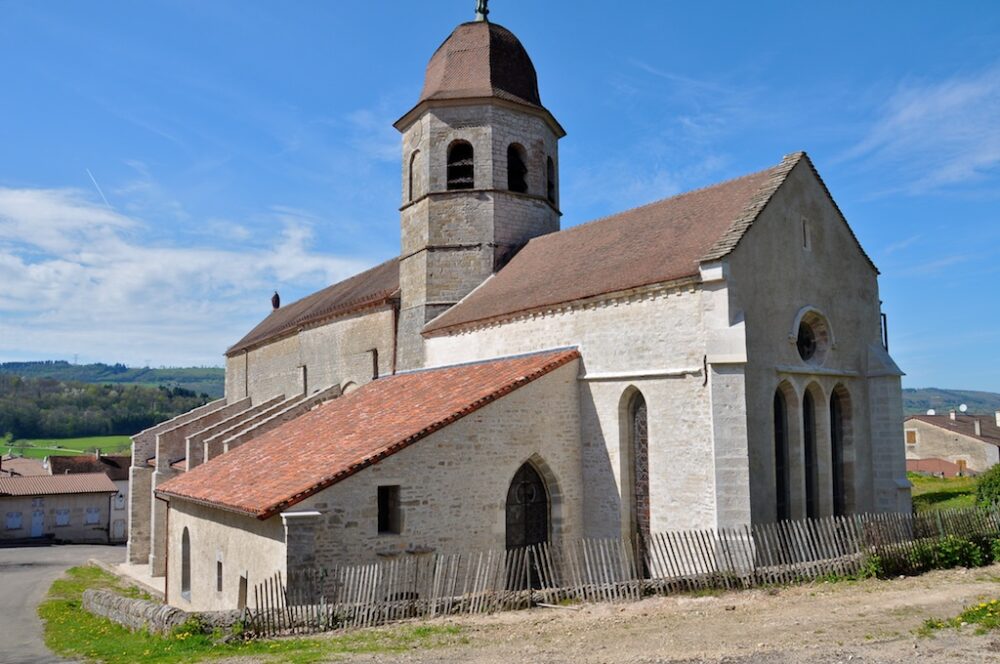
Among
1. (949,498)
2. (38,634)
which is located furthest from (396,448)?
(949,498)

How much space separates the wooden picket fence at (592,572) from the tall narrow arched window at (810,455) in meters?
1.99

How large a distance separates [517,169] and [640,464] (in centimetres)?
1113

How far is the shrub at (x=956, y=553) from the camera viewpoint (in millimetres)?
14297

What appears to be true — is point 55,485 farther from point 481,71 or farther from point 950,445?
point 950,445

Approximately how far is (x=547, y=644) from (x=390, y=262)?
20600 mm

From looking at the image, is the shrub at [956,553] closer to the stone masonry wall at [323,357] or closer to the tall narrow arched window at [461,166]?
the tall narrow arched window at [461,166]

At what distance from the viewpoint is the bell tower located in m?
22.8

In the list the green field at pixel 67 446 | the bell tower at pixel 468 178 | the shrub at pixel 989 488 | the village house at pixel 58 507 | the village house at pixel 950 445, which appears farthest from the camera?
the green field at pixel 67 446

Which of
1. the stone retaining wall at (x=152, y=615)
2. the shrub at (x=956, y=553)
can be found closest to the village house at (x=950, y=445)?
the shrub at (x=956, y=553)

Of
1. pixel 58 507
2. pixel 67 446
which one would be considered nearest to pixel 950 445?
pixel 58 507

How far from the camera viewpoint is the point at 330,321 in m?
27.5

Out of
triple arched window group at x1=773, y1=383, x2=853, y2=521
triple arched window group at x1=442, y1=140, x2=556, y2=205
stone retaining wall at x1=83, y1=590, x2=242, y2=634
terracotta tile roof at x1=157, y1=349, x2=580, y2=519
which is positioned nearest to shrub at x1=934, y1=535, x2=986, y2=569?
triple arched window group at x1=773, y1=383, x2=853, y2=521

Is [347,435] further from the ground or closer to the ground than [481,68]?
closer to the ground

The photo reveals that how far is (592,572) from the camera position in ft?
46.0
